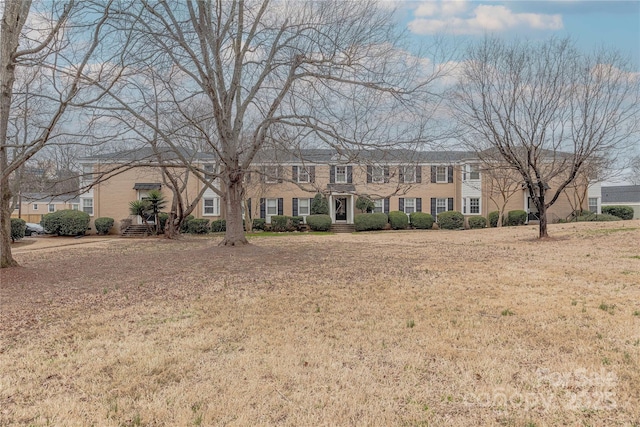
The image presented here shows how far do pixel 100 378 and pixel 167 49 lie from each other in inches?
347

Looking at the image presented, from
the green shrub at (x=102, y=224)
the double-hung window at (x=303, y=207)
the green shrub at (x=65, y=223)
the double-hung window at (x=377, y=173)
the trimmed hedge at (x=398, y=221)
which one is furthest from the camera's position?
the double-hung window at (x=303, y=207)

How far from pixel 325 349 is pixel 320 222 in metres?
23.8

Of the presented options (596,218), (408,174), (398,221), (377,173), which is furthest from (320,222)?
(596,218)

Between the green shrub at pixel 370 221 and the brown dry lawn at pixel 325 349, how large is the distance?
1975 centimetres

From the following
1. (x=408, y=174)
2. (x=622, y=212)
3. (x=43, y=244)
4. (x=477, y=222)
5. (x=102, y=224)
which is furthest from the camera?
(x=622, y=212)

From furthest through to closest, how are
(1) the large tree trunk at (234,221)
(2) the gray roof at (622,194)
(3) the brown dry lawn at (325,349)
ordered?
Result: (2) the gray roof at (622,194) < (1) the large tree trunk at (234,221) < (3) the brown dry lawn at (325,349)

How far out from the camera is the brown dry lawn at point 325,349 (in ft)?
9.91

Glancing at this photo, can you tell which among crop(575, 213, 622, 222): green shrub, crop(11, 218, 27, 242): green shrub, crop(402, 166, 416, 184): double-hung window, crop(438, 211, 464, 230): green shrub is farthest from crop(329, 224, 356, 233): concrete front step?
crop(11, 218, 27, 242): green shrub

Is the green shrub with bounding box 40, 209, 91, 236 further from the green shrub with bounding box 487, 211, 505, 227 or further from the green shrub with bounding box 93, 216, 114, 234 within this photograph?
the green shrub with bounding box 487, 211, 505, 227

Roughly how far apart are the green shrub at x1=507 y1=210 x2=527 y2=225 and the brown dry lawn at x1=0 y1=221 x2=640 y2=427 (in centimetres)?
2183

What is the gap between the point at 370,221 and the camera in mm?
28391

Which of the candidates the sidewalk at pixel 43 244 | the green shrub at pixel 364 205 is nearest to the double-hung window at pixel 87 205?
the sidewalk at pixel 43 244

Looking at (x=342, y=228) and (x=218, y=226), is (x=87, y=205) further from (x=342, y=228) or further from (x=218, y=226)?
(x=342, y=228)

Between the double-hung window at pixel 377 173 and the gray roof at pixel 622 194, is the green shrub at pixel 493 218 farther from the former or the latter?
the gray roof at pixel 622 194
